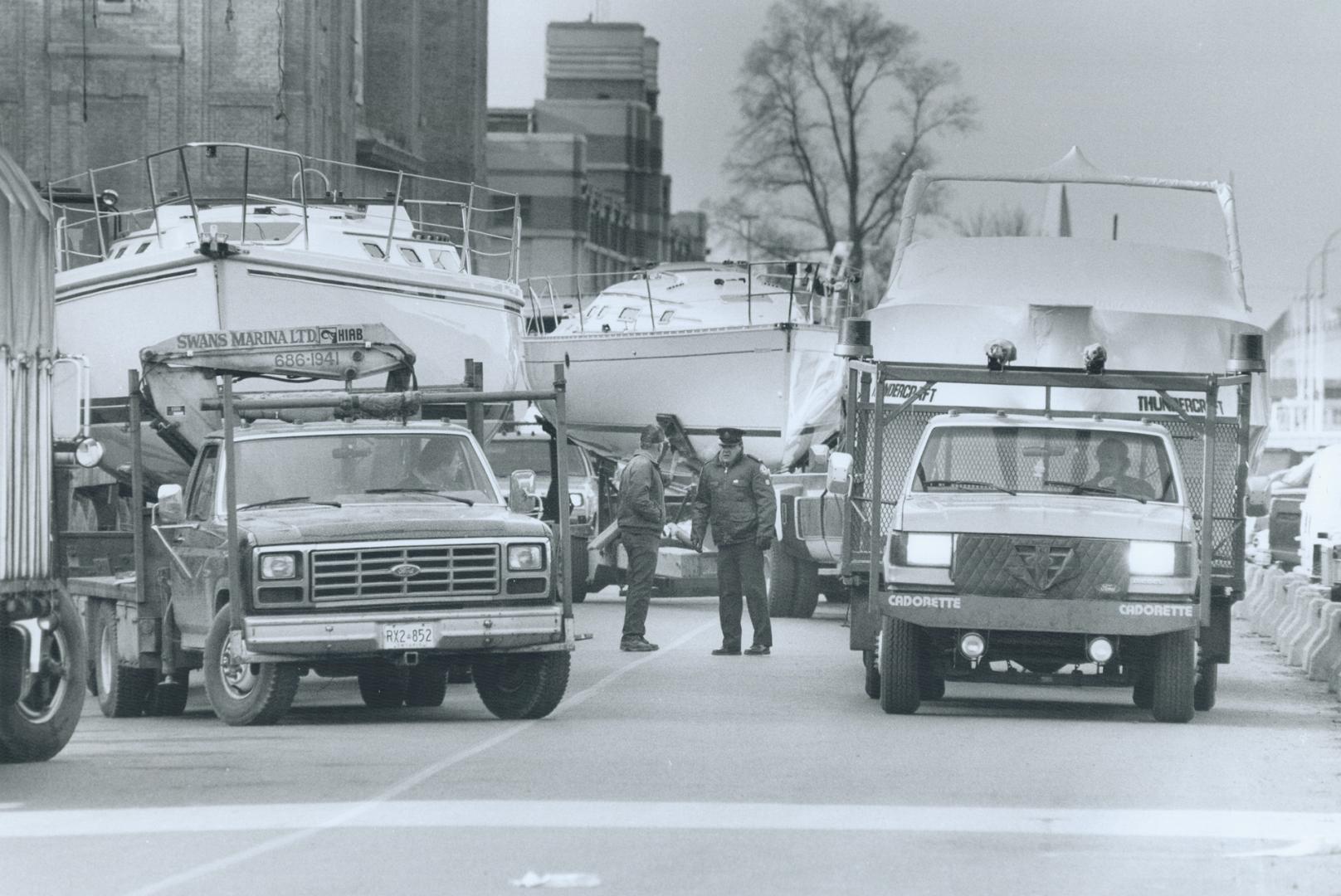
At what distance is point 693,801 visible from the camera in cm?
1055

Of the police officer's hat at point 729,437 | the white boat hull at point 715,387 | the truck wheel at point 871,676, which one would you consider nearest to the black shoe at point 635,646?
the police officer's hat at point 729,437

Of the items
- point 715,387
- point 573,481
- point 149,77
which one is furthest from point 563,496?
point 149,77

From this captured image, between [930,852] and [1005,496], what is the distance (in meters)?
6.30

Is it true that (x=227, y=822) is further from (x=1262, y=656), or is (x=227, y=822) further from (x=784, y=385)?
(x=784, y=385)

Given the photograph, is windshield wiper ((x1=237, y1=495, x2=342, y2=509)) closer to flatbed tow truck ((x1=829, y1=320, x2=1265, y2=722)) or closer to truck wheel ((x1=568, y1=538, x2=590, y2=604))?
flatbed tow truck ((x1=829, y1=320, x2=1265, y2=722))

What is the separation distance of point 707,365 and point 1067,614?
16989 millimetres

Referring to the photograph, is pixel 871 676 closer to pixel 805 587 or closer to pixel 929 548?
pixel 929 548

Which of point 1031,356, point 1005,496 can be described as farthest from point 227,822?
point 1031,356

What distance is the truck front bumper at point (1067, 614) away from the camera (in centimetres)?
1427

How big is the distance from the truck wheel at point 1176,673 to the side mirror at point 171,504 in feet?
19.3

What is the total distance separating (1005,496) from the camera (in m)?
15.3

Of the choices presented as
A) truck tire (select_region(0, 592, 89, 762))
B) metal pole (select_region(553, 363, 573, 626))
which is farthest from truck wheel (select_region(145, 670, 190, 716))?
truck tire (select_region(0, 592, 89, 762))

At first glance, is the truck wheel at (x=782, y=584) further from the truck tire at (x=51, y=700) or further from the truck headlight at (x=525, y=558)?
the truck tire at (x=51, y=700)

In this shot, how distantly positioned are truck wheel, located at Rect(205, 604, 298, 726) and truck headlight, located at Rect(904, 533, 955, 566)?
3.70 m
